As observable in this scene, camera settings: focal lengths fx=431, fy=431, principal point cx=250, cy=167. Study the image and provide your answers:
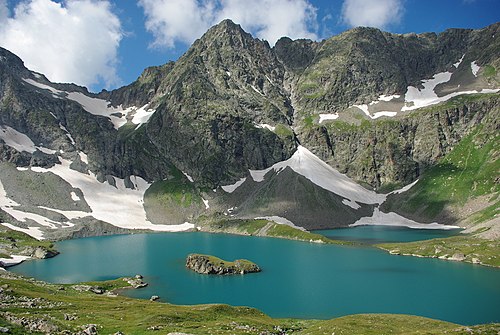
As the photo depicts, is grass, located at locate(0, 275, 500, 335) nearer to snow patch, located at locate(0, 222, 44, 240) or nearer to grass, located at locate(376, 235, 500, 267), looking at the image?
grass, located at locate(376, 235, 500, 267)

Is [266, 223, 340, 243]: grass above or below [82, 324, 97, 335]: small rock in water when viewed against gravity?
above

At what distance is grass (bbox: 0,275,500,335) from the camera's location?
41.8m

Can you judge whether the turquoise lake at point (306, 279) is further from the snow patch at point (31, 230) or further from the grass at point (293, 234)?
the snow patch at point (31, 230)

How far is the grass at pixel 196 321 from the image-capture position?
137 ft

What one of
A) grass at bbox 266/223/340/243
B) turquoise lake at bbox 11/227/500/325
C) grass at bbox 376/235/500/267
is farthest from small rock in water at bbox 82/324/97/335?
grass at bbox 266/223/340/243

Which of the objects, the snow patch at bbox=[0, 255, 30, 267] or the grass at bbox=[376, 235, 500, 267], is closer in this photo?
the grass at bbox=[376, 235, 500, 267]

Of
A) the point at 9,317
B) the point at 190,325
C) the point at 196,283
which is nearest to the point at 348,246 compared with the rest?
the point at 196,283

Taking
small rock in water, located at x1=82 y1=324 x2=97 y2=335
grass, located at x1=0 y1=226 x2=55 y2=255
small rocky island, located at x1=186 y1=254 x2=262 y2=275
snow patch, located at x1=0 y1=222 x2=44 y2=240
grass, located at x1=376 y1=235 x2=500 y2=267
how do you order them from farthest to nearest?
snow patch, located at x1=0 y1=222 x2=44 y2=240 < grass, located at x1=0 y1=226 x2=55 y2=255 < grass, located at x1=376 y1=235 x2=500 y2=267 < small rocky island, located at x1=186 y1=254 x2=262 y2=275 < small rock in water, located at x1=82 y1=324 x2=97 y2=335

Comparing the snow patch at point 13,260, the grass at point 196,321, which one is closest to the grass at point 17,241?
the snow patch at point 13,260

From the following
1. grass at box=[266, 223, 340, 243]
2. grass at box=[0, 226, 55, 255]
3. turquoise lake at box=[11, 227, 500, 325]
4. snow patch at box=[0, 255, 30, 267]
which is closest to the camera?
turquoise lake at box=[11, 227, 500, 325]

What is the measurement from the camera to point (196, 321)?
51.2 metres

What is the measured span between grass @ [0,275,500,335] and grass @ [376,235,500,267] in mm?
64739

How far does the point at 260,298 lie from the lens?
80.7 m

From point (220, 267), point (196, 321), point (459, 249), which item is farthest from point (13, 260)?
point (459, 249)
